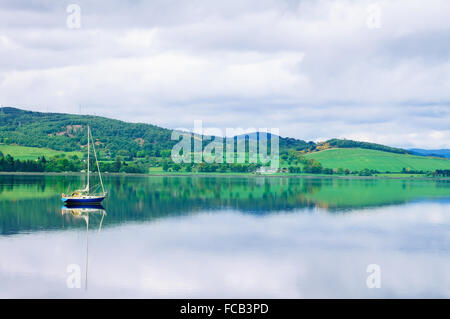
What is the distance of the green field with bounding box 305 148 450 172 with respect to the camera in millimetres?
169875

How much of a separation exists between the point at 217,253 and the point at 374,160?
15882cm

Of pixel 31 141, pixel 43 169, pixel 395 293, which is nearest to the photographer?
pixel 395 293

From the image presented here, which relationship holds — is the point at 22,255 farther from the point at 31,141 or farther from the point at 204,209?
the point at 31,141

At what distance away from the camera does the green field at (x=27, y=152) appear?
6014 inches

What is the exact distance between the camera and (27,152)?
160 metres

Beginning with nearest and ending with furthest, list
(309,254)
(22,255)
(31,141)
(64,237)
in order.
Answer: (22,255), (309,254), (64,237), (31,141)

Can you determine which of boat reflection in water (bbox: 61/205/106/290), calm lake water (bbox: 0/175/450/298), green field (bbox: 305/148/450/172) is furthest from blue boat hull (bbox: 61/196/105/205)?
green field (bbox: 305/148/450/172)

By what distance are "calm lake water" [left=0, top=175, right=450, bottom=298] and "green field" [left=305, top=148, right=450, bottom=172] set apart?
12664cm

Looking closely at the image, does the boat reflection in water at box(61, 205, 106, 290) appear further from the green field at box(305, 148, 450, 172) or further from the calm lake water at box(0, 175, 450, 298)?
the green field at box(305, 148, 450, 172)

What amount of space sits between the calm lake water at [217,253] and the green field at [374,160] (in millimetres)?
126644
